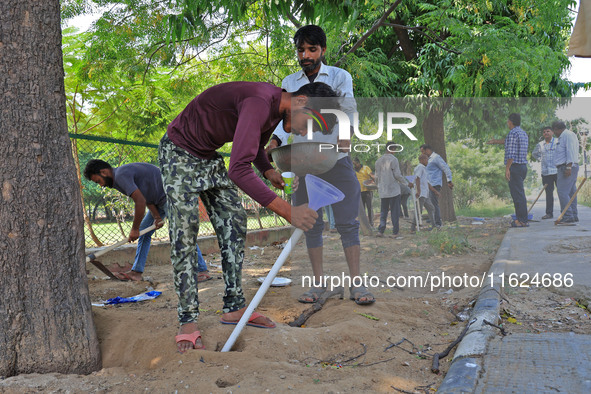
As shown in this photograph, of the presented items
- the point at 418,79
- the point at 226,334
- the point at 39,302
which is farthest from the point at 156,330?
the point at 418,79

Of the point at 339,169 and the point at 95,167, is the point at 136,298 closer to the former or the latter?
the point at 95,167

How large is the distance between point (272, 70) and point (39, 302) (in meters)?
6.09

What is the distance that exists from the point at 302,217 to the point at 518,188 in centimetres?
322

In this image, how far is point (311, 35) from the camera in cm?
355

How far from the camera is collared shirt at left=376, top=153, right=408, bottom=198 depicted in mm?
→ 4469

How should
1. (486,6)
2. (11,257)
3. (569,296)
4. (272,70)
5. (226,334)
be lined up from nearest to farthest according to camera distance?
(11,257) → (226,334) → (569,296) → (486,6) → (272,70)

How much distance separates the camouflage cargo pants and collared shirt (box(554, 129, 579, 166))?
3113 millimetres

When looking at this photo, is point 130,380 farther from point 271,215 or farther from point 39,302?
point 271,215

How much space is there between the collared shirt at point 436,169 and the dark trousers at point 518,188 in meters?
0.71

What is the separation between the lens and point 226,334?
293 centimetres

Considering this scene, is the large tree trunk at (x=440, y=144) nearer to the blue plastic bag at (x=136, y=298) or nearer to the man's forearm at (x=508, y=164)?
the man's forearm at (x=508, y=164)

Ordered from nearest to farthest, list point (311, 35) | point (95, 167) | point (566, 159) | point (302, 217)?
point (302, 217), point (311, 35), point (566, 159), point (95, 167)

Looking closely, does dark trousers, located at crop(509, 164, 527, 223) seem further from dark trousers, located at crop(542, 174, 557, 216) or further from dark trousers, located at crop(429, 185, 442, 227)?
dark trousers, located at crop(429, 185, 442, 227)

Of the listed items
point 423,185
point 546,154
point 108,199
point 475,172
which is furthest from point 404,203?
point 108,199
